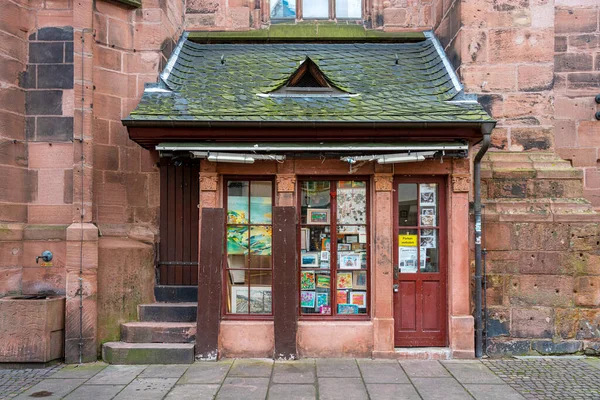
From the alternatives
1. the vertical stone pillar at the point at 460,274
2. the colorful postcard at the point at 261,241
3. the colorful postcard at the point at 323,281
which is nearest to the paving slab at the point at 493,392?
the vertical stone pillar at the point at 460,274

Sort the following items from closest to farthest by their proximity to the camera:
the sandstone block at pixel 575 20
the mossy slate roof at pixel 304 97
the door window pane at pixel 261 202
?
1. the mossy slate roof at pixel 304 97
2. the door window pane at pixel 261 202
3. the sandstone block at pixel 575 20

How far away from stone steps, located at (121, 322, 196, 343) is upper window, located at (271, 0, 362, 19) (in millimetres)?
6098

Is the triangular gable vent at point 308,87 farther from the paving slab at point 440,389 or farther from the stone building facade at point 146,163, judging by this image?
the paving slab at point 440,389

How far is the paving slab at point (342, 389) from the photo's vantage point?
4.80 m

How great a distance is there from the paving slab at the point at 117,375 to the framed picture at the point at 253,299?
1477mm

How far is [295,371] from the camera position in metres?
5.57

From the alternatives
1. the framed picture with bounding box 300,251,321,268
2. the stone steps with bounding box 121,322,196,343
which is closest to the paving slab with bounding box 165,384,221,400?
the stone steps with bounding box 121,322,196,343

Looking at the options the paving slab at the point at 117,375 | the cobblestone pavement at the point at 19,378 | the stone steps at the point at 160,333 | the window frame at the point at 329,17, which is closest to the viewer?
the cobblestone pavement at the point at 19,378

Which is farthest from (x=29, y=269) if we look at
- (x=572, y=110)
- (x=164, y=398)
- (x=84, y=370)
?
(x=572, y=110)

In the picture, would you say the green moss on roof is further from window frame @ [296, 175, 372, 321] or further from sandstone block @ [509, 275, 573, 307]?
sandstone block @ [509, 275, 573, 307]

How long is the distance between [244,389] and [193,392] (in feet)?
1.90

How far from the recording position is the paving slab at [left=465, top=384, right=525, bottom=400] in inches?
188

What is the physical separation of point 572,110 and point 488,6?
222 centimetres

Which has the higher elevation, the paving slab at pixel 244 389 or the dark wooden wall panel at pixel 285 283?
the dark wooden wall panel at pixel 285 283
